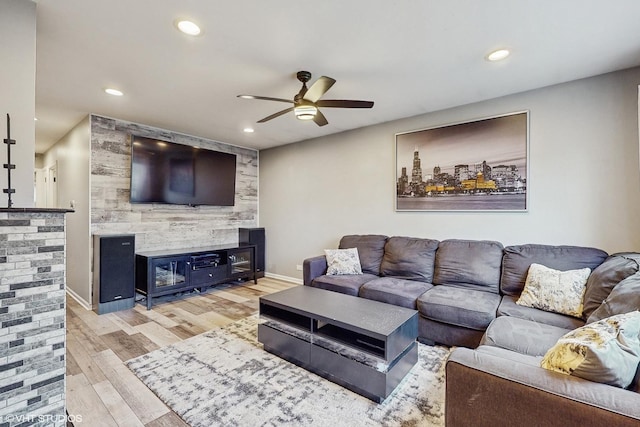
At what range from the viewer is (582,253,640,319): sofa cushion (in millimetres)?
1933

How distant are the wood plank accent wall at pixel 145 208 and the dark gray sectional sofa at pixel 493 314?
7.22 ft

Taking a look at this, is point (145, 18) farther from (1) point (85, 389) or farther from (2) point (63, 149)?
(2) point (63, 149)

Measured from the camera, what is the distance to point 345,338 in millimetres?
2139

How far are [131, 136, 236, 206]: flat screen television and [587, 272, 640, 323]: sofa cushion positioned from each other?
15.0ft

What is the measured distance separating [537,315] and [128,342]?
352cm

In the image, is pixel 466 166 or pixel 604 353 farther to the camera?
pixel 466 166

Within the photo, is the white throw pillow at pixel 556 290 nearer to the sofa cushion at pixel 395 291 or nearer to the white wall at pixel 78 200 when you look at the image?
the sofa cushion at pixel 395 291

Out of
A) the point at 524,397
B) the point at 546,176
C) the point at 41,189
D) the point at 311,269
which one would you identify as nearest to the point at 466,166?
the point at 546,176

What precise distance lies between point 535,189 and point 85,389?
416cm

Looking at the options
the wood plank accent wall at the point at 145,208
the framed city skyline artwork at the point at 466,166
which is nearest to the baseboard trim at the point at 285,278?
the wood plank accent wall at the point at 145,208

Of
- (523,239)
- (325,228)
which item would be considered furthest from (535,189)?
(325,228)

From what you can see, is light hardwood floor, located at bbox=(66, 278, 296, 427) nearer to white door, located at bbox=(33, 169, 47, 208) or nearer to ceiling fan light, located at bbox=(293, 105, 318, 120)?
ceiling fan light, located at bbox=(293, 105, 318, 120)

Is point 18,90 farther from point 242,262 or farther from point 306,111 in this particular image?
point 242,262

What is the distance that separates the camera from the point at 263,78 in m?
2.66
